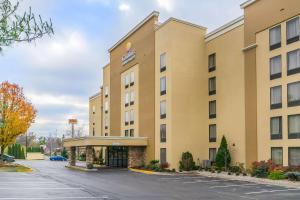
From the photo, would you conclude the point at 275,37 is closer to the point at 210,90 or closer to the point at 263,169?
the point at 210,90

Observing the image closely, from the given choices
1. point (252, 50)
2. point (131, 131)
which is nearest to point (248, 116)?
point (252, 50)

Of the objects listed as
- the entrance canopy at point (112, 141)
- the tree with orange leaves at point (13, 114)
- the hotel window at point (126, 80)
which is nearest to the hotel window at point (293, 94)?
the entrance canopy at point (112, 141)

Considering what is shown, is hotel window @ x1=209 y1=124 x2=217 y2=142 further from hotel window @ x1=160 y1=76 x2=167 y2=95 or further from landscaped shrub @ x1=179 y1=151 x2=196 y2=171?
hotel window @ x1=160 y1=76 x2=167 y2=95

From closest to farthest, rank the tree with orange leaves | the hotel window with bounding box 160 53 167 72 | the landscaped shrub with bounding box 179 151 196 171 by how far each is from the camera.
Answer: the landscaped shrub with bounding box 179 151 196 171
the hotel window with bounding box 160 53 167 72
the tree with orange leaves

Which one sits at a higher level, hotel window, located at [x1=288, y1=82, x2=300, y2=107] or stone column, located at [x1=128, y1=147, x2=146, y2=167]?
hotel window, located at [x1=288, y1=82, x2=300, y2=107]

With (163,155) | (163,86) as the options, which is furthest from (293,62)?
(163,155)

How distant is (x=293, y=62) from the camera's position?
30.2 metres

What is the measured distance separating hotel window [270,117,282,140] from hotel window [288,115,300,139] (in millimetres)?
854

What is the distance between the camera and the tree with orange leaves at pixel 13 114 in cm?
4466

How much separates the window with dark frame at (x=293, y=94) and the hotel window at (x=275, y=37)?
11.4ft

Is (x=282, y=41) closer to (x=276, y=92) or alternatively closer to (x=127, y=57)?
(x=276, y=92)

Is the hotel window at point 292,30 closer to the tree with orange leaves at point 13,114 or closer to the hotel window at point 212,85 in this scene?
the hotel window at point 212,85

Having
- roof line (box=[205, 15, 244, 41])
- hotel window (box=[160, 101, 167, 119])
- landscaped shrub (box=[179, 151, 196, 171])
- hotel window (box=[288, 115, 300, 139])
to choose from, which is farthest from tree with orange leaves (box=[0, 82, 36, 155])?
hotel window (box=[288, 115, 300, 139])

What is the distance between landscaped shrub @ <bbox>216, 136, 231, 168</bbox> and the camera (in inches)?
1375
